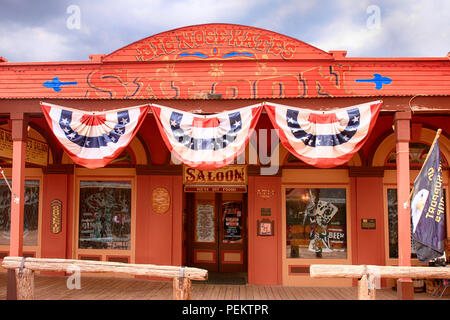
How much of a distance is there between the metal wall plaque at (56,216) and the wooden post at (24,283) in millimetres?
3143

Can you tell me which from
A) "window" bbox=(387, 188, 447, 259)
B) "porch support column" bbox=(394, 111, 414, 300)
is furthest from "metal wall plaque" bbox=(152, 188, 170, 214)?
"window" bbox=(387, 188, 447, 259)

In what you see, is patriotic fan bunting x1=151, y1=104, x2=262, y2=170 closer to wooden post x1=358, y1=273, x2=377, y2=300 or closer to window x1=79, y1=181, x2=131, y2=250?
wooden post x1=358, y1=273, x2=377, y2=300

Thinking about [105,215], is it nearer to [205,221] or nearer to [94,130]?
[205,221]

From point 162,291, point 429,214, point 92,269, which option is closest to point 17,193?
point 92,269

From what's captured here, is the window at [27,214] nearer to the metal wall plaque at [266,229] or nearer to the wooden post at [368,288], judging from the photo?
the metal wall plaque at [266,229]

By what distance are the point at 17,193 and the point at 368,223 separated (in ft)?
25.1

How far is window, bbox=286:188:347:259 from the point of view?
8422mm

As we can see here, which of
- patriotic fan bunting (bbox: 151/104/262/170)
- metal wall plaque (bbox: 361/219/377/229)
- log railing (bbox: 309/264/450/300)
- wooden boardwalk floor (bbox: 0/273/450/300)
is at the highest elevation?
patriotic fan bunting (bbox: 151/104/262/170)

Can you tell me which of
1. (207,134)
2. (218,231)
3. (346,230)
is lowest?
(218,231)

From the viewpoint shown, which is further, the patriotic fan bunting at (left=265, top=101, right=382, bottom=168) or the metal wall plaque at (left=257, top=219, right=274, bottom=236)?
the metal wall plaque at (left=257, top=219, right=274, bottom=236)

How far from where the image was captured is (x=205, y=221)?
998 cm

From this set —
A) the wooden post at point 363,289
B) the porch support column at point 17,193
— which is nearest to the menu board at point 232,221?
the wooden post at point 363,289

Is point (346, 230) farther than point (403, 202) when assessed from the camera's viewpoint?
Yes

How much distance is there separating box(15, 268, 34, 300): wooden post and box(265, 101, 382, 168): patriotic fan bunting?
4.98 meters
